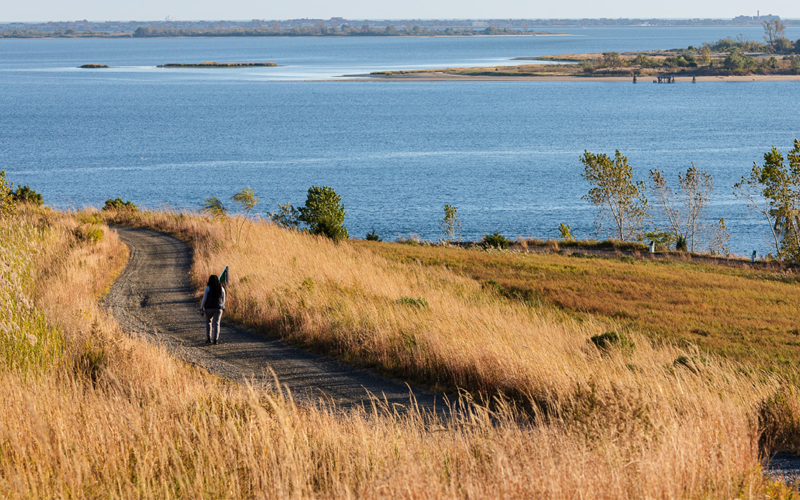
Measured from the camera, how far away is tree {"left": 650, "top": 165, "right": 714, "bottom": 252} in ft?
154

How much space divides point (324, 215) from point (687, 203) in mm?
38382

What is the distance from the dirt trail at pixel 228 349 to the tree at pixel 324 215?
9987 millimetres

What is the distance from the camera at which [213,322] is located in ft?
46.1

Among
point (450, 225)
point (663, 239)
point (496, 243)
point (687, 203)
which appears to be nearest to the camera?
point (496, 243)

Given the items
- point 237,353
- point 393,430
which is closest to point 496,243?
point 237,353

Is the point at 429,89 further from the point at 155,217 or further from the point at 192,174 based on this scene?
the point at 155,217

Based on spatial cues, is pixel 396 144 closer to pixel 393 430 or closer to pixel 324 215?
pixel 324 215

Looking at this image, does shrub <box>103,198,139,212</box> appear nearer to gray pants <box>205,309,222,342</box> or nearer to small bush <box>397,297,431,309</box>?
gray pants <box>205,309,222,342</box>

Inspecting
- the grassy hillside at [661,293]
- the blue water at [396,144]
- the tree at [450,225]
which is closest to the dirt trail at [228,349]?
the grassy hillside at [661,293]

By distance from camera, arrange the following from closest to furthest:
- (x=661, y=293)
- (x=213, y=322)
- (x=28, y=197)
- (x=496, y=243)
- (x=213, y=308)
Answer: (x=213, y=308) < (x=213, y=322) < (x=661, y=293) < (x=496, y=243) < (x=28, y=197)

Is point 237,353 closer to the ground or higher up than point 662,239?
higher up

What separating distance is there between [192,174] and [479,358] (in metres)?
71.5

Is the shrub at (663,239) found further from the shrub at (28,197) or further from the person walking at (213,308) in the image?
the shrub at (28,197)

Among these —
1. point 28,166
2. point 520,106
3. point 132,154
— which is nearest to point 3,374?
point 28,166
